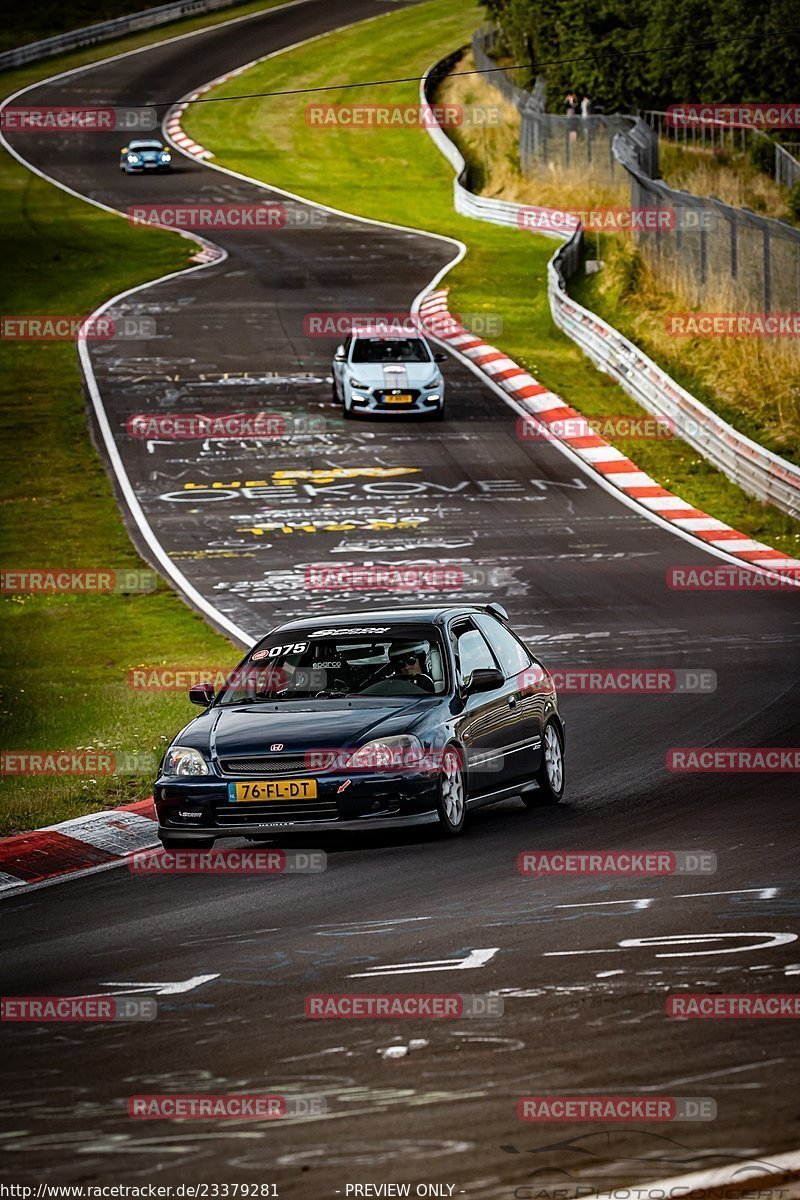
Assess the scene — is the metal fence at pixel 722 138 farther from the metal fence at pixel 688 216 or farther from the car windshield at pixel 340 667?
the car windshield at pixel 340 667

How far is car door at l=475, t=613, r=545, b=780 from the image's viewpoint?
1295cm

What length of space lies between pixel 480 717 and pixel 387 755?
3.93 feet

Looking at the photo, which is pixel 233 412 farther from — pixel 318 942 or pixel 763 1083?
pixel 763 1083

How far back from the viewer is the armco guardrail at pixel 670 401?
26719mm

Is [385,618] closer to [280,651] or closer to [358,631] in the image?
[358,631]

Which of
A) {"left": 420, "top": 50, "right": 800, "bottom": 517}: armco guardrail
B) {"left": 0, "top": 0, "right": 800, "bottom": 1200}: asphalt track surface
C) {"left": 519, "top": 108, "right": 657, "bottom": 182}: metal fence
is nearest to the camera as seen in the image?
{"left": 0, "top": 0, "right": 800, "bottom": 1200}: asphalt track surface

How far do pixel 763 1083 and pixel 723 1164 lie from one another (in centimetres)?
76

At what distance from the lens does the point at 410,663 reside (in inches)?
500

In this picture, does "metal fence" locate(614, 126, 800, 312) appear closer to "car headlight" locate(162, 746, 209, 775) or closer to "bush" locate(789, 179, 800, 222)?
"bush" locate(789, 179, 800, 222)

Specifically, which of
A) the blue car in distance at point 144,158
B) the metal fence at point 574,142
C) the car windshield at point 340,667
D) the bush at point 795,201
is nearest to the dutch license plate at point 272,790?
the car windshield at point 340,667

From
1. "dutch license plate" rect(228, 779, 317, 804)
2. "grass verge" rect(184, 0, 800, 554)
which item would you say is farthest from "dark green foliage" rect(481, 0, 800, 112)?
"dutch license plate" rect(228, 779, 317, 804)

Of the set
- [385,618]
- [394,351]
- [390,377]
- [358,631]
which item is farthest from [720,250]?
[358,631]

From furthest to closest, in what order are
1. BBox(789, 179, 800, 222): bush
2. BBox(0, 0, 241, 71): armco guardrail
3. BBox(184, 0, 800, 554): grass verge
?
BBox(0, 0, 241, 71): armco guardrail → BBox(789, 179, 800, 222): bush → BBox(184, 0, 800, 554): grass verge

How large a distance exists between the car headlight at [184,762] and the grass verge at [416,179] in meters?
14.1
